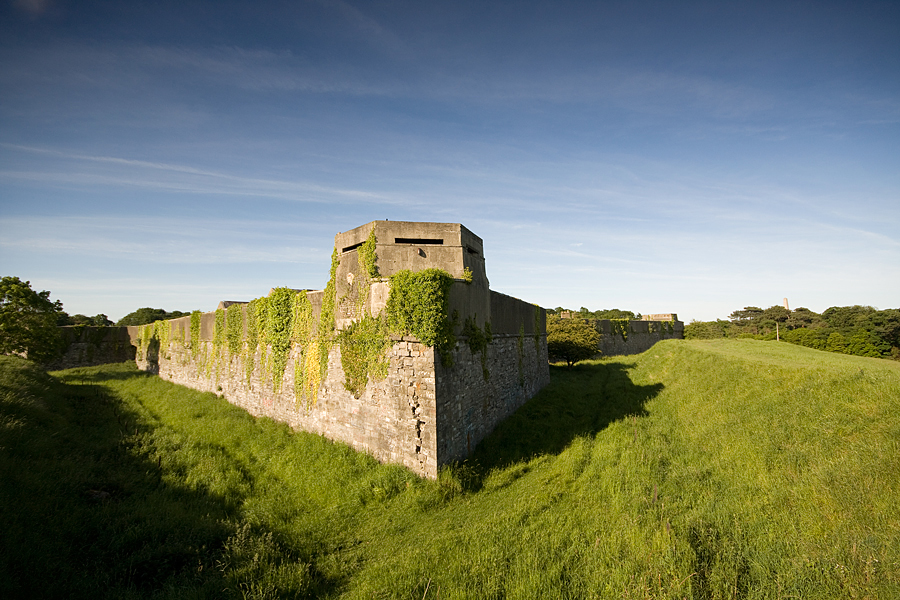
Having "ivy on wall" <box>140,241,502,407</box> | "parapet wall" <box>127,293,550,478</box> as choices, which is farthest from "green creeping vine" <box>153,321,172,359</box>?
"ivy on wall" <box>140,241,502,407</box>

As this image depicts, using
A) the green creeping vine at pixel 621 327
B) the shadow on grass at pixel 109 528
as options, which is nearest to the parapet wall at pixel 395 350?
the shadow on grass at pixel 109 528

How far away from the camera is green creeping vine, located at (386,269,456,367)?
8359 millimetres

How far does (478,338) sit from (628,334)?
27.1m

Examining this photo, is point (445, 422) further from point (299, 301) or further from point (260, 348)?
point (260, 348)

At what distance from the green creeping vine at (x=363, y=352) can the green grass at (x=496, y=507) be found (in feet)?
5.85

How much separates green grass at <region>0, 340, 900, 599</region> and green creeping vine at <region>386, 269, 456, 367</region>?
2.98 metres

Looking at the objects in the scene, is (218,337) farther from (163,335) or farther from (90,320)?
(90,320)

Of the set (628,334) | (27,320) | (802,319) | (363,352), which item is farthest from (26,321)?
(802,319)

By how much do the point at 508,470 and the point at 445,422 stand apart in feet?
6.63

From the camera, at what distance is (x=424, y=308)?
27.7 ft

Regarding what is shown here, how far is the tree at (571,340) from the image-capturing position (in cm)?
2281

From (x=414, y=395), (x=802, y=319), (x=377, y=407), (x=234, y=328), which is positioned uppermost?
(x=802, y=319)

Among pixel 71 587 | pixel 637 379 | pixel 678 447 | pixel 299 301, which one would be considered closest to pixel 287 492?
pixel 71 587

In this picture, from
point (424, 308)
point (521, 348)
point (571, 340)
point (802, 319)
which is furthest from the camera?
point (802, 319)
